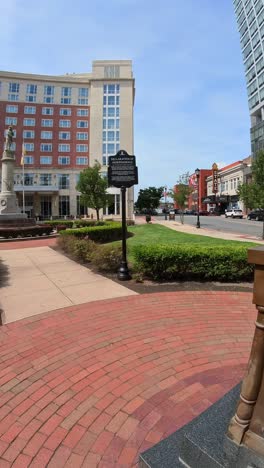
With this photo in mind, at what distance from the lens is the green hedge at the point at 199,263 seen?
7.62 metres

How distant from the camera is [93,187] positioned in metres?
29.9

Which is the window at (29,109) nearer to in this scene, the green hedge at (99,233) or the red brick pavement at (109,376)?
the green hedge at (99,233)

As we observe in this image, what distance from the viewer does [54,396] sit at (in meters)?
3.21

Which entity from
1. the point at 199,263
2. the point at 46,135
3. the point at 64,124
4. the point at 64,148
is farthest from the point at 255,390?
the point at 64,124

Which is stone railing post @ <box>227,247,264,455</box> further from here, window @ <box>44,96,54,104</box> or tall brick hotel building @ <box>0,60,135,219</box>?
window @ <box>44,96,54,104</box>

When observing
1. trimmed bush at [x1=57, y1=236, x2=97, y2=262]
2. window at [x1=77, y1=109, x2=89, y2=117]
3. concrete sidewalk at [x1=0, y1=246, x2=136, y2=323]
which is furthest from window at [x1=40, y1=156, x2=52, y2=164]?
concrete sidewalk at [x1=0, y1=246, x2=136, y2=323]

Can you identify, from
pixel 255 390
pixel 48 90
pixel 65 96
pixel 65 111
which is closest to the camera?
pixel 255 390

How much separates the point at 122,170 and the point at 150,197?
94455mm

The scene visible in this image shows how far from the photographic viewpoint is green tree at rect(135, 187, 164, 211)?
102 m

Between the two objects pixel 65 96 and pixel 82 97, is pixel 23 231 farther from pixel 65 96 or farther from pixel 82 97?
pixel 65 96

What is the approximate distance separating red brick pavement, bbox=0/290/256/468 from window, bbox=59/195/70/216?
56882 mm

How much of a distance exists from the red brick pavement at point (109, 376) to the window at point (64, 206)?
56.9 m

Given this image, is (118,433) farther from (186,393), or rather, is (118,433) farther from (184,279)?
(184,279)

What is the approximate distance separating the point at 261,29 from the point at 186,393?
245ft
